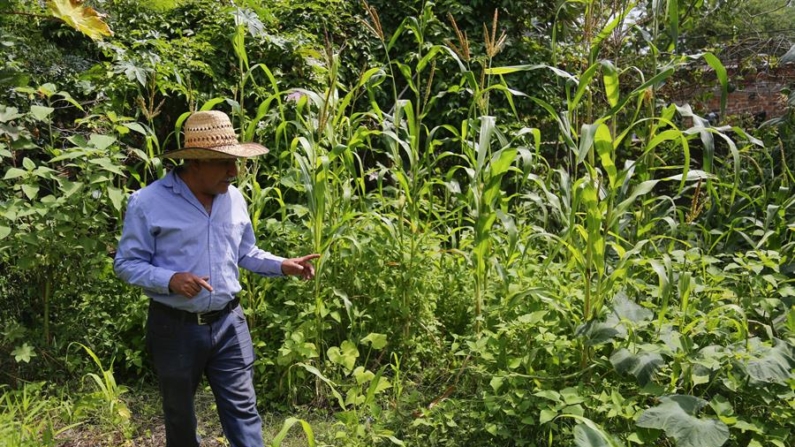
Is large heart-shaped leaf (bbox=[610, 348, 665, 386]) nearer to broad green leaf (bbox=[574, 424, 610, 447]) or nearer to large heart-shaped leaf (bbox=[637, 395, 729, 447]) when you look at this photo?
large heart-shaped leaf (bbox=[637, 395, 729, 447])

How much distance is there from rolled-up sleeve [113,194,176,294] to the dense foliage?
69cm

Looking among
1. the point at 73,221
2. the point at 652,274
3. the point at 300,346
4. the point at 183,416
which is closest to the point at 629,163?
the point at 652,274

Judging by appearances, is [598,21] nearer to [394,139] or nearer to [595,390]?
[394,139]

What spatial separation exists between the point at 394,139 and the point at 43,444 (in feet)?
6.86

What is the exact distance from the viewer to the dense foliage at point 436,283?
2584 millimetres

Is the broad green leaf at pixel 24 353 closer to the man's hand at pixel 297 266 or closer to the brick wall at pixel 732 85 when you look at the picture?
the man's hand at pixel 297 266

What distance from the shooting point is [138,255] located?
94.3 inches

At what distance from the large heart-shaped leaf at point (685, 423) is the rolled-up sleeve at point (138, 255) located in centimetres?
175

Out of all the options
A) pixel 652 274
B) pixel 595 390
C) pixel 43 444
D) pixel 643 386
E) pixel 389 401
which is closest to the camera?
pixel 643 386

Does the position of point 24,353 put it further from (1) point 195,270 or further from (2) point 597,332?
(2) point 597,332

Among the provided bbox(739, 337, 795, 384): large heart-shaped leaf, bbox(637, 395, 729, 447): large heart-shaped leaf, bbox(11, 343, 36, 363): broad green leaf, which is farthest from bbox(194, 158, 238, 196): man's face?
bbox(739, 337, 795, 384): large heart-shaped leaf

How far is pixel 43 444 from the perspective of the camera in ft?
9.53

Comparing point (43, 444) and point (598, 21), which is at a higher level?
point (598, 21)

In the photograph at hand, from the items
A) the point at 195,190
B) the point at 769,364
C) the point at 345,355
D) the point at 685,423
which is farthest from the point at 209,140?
the point at 769,364
